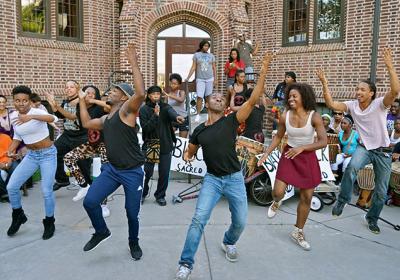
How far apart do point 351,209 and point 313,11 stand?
23.7 ft

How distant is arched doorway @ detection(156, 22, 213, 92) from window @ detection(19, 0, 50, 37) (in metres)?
3.41

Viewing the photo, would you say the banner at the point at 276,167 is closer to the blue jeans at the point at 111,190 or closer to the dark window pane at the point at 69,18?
the blue jeans at the point at 111,190

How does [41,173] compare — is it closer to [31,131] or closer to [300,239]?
[31,131]

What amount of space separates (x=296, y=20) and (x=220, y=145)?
9109 millimetres

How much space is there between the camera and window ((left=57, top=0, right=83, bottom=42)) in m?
10.9

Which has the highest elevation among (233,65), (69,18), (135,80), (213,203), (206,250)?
(69,18)

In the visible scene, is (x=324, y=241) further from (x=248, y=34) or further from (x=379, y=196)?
(x=248, y=34)

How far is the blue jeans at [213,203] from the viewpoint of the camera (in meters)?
3.53

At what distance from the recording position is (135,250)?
4.07m

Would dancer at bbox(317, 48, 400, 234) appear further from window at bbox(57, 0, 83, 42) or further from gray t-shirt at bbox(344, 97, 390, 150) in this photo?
window at bbox(57, 0, 83, 42)

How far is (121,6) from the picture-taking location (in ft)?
39.2

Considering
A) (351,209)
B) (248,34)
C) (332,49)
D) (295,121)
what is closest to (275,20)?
(248,34)

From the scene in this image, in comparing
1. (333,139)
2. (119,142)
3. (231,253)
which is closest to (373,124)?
(231,253)

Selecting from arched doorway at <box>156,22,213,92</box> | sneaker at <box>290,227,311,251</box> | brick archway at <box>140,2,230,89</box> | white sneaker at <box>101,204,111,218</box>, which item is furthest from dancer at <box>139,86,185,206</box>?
arched doorway at <box>156,22,213,92</box>
